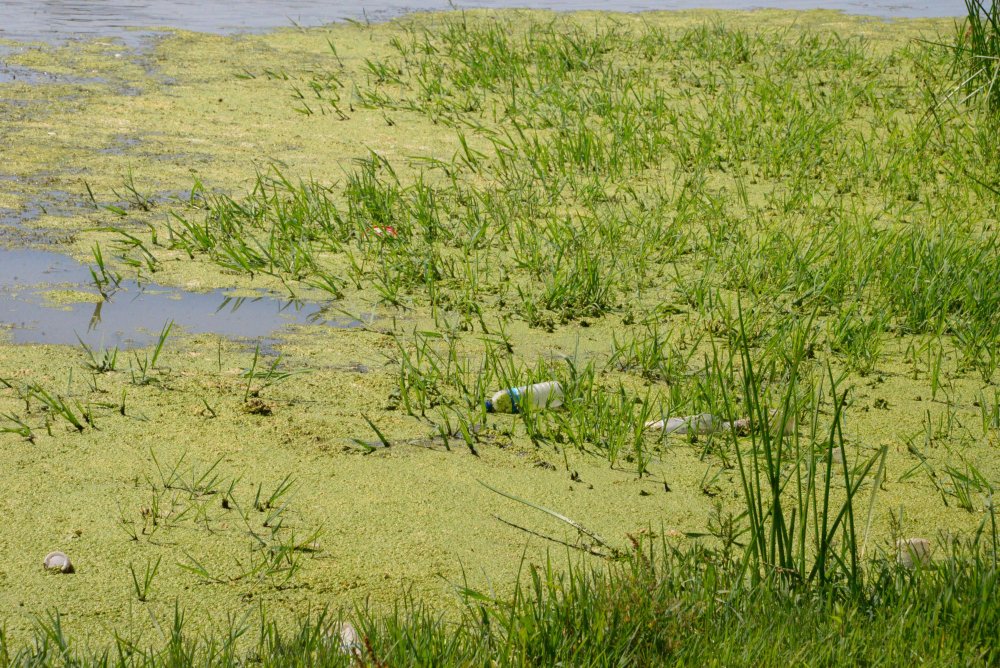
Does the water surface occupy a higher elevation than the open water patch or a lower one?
higher

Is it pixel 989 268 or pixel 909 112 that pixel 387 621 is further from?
pixel 909 112

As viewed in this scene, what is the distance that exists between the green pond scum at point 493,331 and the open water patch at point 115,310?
0.06m

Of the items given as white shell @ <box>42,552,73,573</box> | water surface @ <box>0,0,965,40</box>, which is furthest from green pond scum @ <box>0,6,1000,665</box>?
water surface @ <box>0,0,965,40</box>

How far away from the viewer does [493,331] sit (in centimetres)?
294

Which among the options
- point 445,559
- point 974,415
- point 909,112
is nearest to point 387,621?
point 445,559

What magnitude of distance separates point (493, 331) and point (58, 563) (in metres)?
1.37

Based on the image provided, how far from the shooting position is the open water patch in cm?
286

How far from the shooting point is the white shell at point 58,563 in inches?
71.8

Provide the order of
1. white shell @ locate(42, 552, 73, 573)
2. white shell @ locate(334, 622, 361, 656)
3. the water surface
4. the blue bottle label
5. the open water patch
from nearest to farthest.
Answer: white shell @ locate(334, 622, 361, 656) → white shell @ locate(42, 552, 73, 573) → the blue bottle label → the open water patch → the water surface

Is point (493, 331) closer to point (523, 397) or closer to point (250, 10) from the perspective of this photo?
point (523, 397)

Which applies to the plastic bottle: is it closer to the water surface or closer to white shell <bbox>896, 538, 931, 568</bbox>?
white shell <bbox>896, 538, 931, 568</bbox>

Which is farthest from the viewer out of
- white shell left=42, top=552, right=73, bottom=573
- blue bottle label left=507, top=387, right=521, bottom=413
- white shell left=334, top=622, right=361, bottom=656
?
blue bottle label left=507, top=387, right=521, bottom=413

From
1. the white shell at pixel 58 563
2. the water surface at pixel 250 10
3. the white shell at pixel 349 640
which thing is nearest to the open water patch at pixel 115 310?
the white shell at pixel 58 563

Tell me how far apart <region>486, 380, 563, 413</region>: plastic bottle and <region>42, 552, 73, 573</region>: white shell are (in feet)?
3.19
